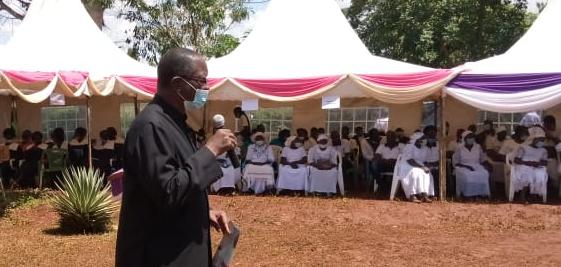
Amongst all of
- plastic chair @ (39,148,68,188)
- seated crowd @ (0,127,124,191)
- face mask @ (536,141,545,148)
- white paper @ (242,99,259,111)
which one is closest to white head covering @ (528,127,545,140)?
face mask @ (536,141,545,148)

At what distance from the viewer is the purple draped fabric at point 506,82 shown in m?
10.0

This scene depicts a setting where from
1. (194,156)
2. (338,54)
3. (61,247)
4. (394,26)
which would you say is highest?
(394,26)

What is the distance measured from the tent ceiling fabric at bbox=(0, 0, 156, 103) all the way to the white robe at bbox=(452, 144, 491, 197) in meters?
5.93

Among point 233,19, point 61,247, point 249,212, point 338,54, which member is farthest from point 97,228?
point 233,19

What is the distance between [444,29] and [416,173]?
11206 millimetres

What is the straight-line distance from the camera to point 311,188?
11531 mm

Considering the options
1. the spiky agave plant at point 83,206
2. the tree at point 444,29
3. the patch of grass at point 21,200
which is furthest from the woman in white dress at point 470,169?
the tree at point 444,29

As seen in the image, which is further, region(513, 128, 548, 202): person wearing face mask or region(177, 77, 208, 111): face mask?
region(513, 128, 548, 202): person wearing face mask

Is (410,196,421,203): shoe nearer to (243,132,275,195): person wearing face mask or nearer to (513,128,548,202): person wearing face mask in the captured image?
(513,128,548,202): person wearing face mask

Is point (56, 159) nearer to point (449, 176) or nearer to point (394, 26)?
point (449, 176)

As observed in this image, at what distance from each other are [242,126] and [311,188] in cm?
319

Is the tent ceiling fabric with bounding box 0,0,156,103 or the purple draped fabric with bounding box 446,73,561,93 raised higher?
the tent ceiling fabric with bounding box 0,0,156,103

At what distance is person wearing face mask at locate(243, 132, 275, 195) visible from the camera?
12.0 m

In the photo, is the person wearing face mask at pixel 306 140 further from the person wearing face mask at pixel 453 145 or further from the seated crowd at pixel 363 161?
the person wearing face mask at pixel 453 145
